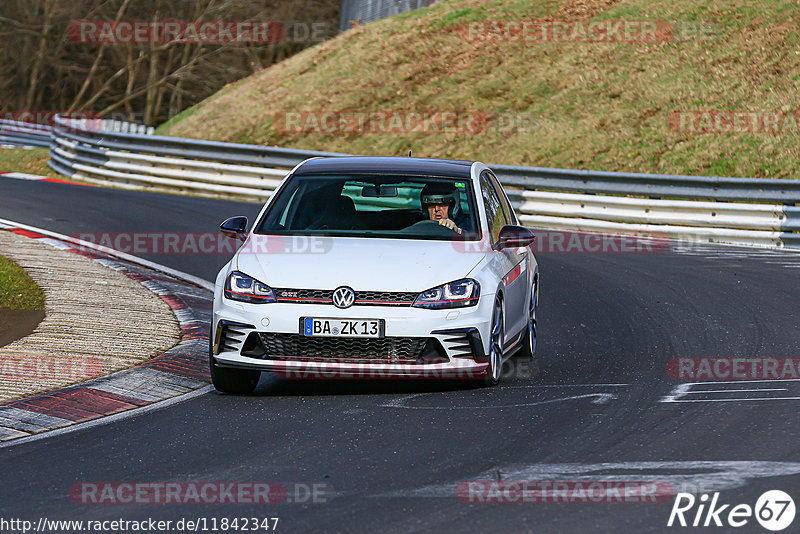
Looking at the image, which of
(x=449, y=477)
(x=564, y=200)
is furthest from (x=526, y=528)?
(x=564, y=200)

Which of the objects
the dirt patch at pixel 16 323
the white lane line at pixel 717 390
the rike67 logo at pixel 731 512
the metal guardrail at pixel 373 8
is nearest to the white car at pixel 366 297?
the white lane line at pixel 717 390

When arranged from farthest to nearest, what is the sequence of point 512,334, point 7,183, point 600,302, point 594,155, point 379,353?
point 594,155 < point 7,183 < point 600,302 < point 512,334 < point 379,353

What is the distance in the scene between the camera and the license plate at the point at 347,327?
8.15 meters

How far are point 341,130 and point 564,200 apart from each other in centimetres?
1332

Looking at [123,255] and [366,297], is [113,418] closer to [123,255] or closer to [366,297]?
[366,297]

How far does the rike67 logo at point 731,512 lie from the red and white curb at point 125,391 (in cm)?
375

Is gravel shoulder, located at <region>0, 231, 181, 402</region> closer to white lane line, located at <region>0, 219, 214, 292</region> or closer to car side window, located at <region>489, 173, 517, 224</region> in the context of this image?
white lane line, located at <region>0, 219, 214, 292</region>

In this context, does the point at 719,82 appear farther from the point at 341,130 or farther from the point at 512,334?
the point at 512,334

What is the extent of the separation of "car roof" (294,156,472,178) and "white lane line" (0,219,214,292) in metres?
3.97

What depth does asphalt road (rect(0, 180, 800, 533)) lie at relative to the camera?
5645 millimetres

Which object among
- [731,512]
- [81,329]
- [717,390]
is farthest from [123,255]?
[731,512]

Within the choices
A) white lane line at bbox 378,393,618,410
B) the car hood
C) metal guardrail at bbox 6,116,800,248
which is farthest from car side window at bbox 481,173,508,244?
metal guardrail at bbox 6,116,800,248

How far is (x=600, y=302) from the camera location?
13.2 metres

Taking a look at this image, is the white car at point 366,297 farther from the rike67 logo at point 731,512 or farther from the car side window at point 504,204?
the rike67 logo at point 731,512
